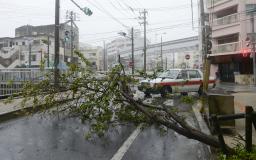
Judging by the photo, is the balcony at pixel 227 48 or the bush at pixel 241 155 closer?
the bush at pixel 241 155

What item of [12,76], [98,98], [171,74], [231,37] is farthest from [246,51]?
[98,98]

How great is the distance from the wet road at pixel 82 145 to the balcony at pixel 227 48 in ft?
105

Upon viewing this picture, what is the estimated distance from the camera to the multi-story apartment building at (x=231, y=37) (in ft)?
127

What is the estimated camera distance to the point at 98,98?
6496 millimetres

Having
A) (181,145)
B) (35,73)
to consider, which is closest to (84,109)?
(181,145)

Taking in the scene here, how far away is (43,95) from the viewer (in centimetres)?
730

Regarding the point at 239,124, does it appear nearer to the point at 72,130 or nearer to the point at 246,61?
the point at 72,130

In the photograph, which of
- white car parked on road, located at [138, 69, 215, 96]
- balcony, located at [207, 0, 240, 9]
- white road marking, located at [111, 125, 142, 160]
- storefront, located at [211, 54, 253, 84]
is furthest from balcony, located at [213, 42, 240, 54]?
white road marking, located at [111, 125, 142, 160]

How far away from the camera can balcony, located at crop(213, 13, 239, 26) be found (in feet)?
132

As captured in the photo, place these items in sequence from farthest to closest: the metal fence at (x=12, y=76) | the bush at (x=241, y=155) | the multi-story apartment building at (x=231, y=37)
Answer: the multi-story apartment building at (x=231, y=37) < the metal fence at (x=12, y=76) < the bush at (x=241, y=155)

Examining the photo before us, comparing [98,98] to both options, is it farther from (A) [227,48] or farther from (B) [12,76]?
(A) [227,48]

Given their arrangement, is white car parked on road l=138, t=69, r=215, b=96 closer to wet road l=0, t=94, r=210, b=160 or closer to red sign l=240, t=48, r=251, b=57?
wet road l=0, t=94, r=210, b=160

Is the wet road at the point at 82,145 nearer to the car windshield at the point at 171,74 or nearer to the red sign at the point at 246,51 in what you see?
the car windshield at the point at 171,74

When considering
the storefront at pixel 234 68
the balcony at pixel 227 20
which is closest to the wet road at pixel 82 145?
the storefront at pixel 234 68
